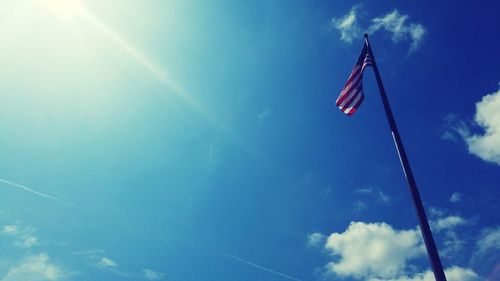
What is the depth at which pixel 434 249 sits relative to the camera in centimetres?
728

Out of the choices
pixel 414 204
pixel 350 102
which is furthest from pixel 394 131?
pixel 350 102

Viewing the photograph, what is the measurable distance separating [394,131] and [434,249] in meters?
2.96

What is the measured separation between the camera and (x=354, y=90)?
39.2 ft

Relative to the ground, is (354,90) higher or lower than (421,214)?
higher

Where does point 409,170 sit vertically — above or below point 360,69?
below

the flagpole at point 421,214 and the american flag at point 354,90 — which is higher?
the american flag at point 354,90

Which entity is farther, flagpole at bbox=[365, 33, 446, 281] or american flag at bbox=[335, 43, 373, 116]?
american flag at bbox=[335, 43, 373, 116]

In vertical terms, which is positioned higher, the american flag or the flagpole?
the american flag

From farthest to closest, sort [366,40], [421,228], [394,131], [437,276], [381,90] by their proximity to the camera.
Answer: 1. [366,40]
2. [381,90]
3. [394,131]
4. [421,228]
5. [437,276]

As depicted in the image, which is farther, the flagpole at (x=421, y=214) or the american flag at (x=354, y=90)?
the american flag at (x=354, y=90)

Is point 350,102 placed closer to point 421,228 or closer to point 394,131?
point 394,131

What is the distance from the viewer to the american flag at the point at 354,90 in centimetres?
1192

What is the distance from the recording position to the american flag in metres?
11.9

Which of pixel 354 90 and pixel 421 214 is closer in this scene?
pixel 421 214
